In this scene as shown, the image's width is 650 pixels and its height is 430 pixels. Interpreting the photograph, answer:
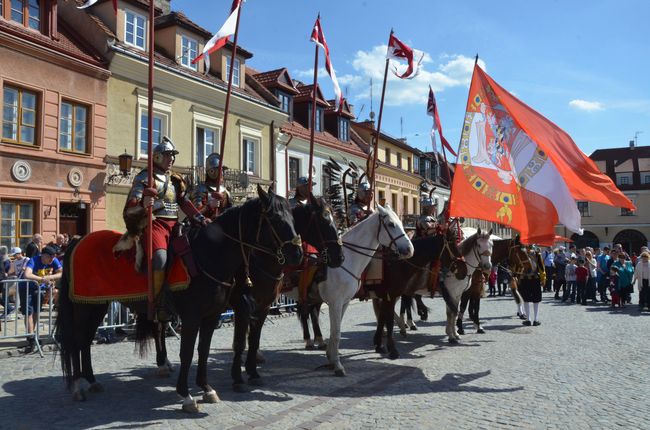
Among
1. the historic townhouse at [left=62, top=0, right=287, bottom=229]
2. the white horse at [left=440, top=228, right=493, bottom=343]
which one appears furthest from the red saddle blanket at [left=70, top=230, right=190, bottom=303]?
the historic townhouse at [left=62, top=0, right=287, bottom=229]

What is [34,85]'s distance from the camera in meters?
14.3

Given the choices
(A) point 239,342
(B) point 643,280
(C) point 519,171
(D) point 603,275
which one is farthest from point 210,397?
(D) point 603,275

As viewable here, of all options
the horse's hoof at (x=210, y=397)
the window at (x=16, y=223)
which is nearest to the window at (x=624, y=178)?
the window at (x=16, y=223)

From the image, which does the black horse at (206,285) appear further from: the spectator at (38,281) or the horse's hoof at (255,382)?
the spectator at (38,281)

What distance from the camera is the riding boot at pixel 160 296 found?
5.29m

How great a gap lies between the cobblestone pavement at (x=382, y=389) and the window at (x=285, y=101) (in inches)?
691

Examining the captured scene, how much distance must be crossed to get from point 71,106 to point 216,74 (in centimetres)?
717

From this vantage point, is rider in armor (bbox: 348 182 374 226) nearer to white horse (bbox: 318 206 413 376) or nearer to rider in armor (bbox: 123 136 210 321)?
white horse (bbox: 318 206 413 376)

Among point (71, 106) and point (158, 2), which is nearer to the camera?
point (71, 106)

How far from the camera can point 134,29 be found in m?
17.6

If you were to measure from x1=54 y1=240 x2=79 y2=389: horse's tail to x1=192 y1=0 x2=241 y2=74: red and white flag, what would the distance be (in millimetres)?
2762

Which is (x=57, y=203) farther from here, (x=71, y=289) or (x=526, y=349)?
(x=526, y=349)

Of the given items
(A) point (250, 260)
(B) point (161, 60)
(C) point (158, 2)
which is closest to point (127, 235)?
(A) point (250, 260)

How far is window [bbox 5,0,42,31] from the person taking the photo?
1421 centimetres
